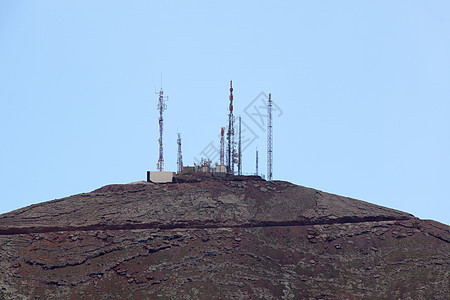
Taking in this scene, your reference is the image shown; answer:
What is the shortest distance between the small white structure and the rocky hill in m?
3.56

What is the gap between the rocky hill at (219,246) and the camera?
244 feet

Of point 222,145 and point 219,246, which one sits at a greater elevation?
point 222,145

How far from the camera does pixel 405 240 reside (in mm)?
84375

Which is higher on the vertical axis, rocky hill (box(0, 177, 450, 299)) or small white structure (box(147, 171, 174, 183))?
small white structure (box(147, 171, 174, 183))

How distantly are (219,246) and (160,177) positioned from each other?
23.3m

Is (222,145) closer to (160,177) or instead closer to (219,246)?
(160,177)

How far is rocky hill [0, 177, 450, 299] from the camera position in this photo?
7438 cm

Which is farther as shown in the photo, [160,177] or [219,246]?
[160,177]

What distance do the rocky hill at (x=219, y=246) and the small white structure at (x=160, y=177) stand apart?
356 cm

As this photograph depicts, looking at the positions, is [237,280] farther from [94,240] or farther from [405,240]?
[405,240]

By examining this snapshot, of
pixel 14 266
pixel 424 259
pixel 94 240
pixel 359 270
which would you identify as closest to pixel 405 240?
pixel 424 259

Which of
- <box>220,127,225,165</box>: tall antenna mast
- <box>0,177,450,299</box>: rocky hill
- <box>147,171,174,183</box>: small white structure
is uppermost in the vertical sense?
Result: <box>220,127,225,165</box>: tall antenna mast

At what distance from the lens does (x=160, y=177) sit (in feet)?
330

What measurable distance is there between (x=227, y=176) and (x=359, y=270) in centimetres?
3247
